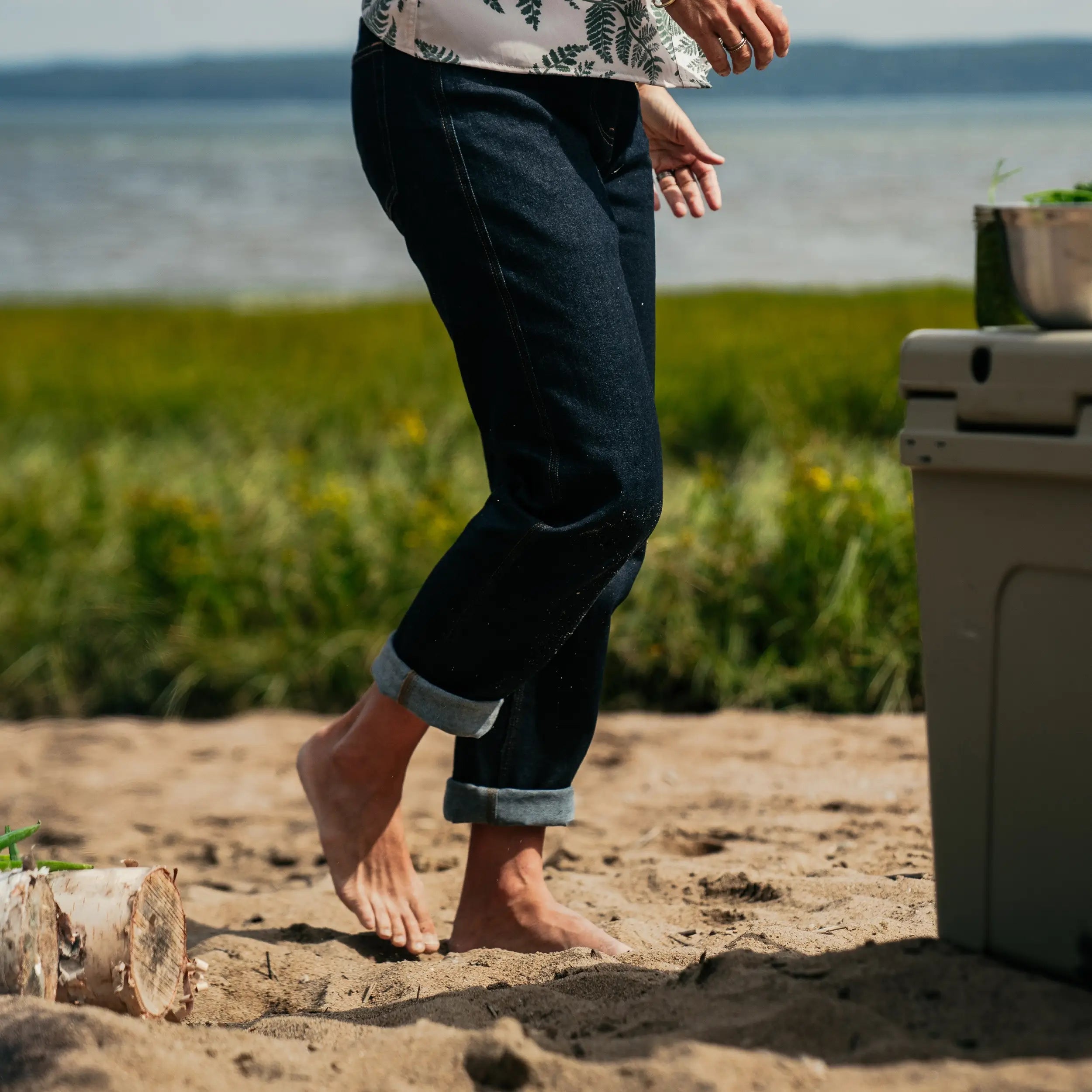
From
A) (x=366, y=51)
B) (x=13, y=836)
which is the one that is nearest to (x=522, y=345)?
(x=366, y=51)

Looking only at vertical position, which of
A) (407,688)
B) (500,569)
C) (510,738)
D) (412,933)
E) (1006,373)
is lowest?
(412,933)

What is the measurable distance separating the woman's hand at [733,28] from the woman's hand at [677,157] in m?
0.44

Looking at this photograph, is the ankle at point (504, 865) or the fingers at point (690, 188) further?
the fingers at point (690, 188)

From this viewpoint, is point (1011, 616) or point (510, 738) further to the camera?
point (510, 738)

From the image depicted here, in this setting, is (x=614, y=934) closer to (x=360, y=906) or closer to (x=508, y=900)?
(x=508, y=900)

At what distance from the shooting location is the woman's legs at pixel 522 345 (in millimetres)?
1623

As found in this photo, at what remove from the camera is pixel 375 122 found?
1.71 meters

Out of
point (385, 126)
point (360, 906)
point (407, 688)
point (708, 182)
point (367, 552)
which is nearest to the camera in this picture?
point (385, 126)

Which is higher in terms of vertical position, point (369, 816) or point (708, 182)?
point (708, 182)

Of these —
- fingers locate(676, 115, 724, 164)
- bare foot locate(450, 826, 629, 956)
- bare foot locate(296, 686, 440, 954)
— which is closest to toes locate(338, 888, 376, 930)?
bare foot locate(296, 686, 440, 954)

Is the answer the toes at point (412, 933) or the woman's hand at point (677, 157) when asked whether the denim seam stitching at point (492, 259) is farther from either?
the toes at point (412, 933)

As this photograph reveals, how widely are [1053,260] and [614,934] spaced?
3.91 ft

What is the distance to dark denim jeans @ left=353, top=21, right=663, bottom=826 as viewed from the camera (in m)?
1.62

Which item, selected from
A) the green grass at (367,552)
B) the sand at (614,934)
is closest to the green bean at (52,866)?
the sand at (614,934)
